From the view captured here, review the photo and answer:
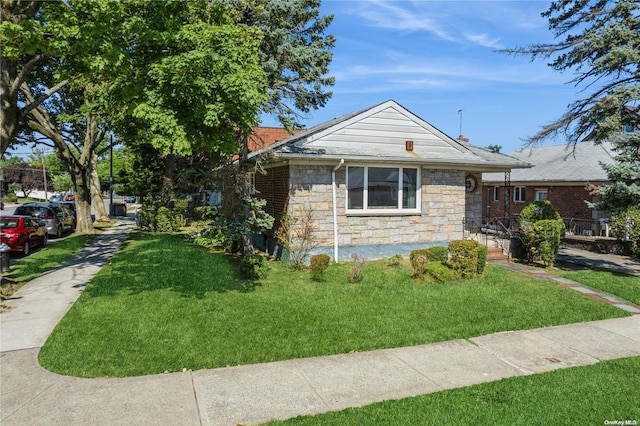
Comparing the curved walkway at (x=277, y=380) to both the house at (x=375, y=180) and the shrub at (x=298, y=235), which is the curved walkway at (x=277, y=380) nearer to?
the shrub at (x=298, y=235)

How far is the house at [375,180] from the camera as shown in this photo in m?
11.9

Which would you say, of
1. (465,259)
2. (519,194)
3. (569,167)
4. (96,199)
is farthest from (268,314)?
(96,199)

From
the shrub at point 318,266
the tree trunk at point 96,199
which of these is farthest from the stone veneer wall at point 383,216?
the tree trunk at point 96,199

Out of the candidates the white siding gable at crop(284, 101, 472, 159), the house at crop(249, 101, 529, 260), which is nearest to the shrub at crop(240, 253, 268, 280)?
the house at crop(249, 101, 529, 260)

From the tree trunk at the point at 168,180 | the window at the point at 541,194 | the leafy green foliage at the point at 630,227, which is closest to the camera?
the leafy green foliage at the point at 630,227

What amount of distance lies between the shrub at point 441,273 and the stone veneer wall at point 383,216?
105 inches

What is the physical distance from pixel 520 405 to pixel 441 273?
574 cm

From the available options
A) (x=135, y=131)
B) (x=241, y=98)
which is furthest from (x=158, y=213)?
(x=241, y=98)

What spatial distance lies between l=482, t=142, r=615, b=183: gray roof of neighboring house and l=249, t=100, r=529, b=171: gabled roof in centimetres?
746

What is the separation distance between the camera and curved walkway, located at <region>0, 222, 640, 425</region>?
421 cm

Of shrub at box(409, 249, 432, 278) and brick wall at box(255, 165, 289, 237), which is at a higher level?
brick wall at box(255, 165, 289, 237)

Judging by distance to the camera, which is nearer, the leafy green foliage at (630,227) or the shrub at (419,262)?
the shrub at (419,262)

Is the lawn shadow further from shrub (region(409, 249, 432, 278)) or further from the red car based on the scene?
shrub (region(409, 249, 432, 278))

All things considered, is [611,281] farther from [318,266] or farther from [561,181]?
[561,181]
